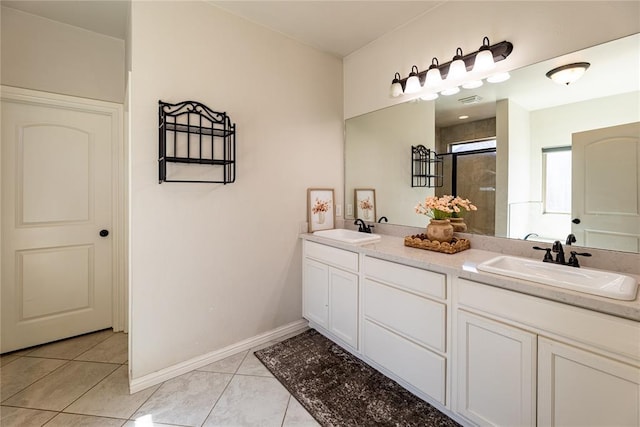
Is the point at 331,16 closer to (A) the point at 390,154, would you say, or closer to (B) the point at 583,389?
(A) the point at 390,154

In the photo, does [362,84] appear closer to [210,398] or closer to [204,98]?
[204,98]

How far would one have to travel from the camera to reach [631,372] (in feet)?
3.14

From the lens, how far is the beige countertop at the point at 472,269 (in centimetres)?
99

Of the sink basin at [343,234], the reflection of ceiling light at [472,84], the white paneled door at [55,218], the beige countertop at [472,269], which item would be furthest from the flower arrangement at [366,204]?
the white paneled door at [55,218]

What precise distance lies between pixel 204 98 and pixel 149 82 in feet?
1.12

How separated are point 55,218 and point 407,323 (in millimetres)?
2893

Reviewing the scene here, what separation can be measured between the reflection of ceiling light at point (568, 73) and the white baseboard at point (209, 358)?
2.54m

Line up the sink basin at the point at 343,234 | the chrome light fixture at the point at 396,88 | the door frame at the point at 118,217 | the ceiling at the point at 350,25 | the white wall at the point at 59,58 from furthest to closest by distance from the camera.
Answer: the door frame at the point at 118,217, the sink basin at the point at 343,234, the chrome light fixture at the point at 396,88, the white wall at the point at 59,58, the ceiling at the point at 350,25

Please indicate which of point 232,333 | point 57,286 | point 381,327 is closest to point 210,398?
point 232,333

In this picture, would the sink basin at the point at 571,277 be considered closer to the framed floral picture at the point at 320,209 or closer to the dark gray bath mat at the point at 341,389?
the dark gray bath mat at the point at 341,389

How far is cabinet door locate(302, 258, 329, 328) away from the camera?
7.55 feet

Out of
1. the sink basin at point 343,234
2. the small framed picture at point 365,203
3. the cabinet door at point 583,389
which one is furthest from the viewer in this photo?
the small framed picture at point 365,203

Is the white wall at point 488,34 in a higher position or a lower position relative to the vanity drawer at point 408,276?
higher

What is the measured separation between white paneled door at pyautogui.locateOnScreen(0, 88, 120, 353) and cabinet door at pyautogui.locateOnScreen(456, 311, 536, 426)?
2.91m
